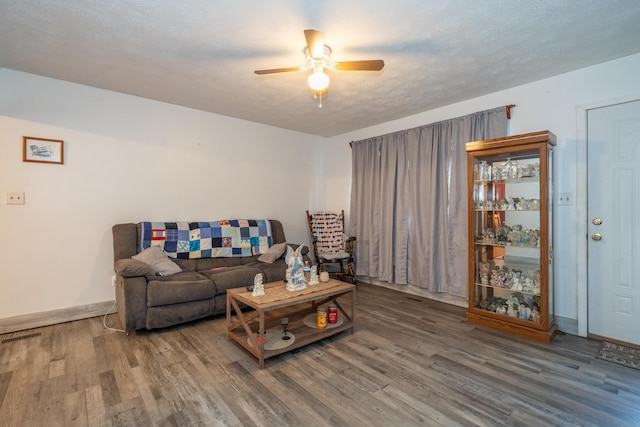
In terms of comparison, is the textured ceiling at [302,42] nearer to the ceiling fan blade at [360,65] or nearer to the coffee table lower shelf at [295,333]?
the ceiling fan blade at [360,65]

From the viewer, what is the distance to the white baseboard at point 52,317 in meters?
2.78

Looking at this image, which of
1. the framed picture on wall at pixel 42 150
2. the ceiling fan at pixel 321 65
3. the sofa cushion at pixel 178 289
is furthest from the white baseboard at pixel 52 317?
the ceiling fan at pixel 321 65

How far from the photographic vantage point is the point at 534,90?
2.99m

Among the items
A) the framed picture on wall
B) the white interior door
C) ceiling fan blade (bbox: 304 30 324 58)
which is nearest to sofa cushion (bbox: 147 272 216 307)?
the framed picture on wall

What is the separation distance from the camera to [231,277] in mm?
3174

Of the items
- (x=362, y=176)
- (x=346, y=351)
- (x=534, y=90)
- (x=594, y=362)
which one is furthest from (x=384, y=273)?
(x=534, y=90)

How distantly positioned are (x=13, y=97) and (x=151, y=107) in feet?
3.87

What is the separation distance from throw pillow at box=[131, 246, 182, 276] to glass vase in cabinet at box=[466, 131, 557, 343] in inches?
123

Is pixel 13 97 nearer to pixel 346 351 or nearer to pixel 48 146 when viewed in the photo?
pixel 48 146

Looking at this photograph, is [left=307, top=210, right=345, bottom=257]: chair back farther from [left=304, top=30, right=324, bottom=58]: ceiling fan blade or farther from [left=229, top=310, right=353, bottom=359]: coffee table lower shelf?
[left=304, top=30, right=324, bottom=58]: ceiling fan blade

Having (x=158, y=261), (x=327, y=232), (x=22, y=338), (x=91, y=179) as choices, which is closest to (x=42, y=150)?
(x=91, y=179)

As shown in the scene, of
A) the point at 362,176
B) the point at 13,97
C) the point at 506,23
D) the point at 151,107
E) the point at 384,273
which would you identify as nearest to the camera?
the point at 506,23

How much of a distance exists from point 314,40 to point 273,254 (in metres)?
2.61

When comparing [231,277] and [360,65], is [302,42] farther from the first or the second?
[231,277]
